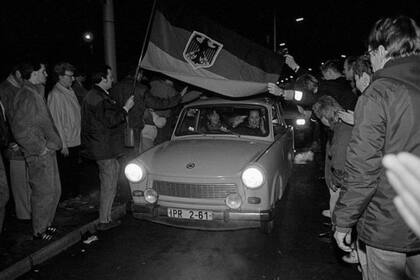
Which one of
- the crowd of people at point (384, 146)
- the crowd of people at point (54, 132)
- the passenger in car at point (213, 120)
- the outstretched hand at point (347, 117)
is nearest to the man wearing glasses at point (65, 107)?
the crowd of people at point (54, 132)

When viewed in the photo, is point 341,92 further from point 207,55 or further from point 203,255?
point 203,255

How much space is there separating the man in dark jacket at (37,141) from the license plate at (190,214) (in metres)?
1.39

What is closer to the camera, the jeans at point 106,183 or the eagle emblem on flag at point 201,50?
the jeans at point 106,183

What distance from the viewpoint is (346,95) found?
4.64m

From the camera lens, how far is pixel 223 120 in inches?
234

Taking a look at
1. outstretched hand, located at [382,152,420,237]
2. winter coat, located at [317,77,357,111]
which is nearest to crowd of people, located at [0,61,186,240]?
winter coat, located at [317,77,357,111]

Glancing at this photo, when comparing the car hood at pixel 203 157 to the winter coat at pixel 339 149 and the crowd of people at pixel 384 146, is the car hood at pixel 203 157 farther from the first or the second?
the crowd of people at pixel 384 146

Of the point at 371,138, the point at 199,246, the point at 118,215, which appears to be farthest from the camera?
the point at 118,215

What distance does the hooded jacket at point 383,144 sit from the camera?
190 centimetres

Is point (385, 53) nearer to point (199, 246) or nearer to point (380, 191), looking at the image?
point (380, 191)

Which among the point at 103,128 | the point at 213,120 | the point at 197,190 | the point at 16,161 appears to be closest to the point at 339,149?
the point at 197,190

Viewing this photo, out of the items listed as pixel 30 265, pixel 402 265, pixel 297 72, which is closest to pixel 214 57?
pixel 297 72

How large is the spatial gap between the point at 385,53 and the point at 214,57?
3.19 m

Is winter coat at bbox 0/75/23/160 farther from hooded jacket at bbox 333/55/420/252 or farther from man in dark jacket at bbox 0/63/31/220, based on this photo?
hooded jacket at bbox 333/55/420/252
